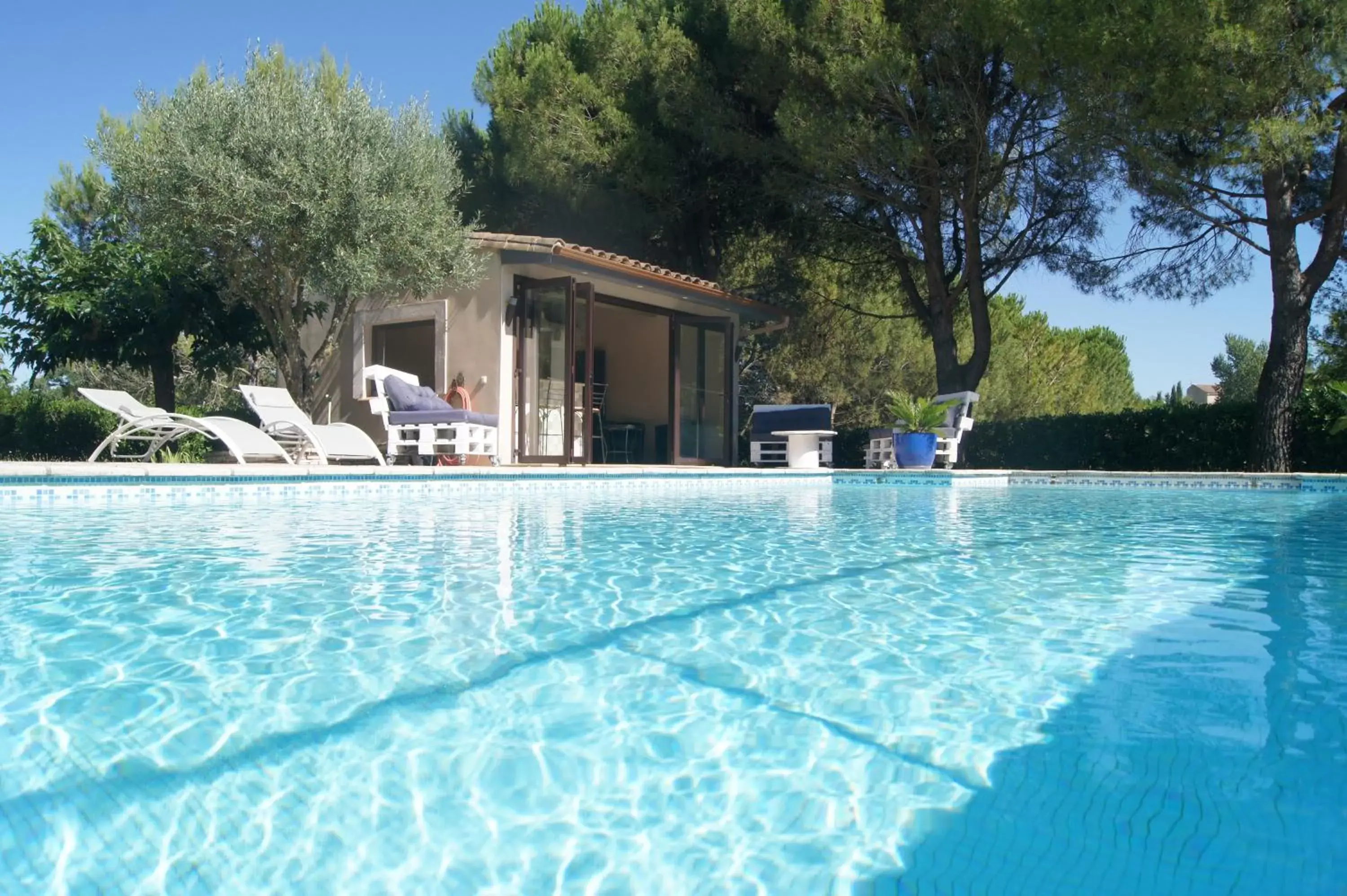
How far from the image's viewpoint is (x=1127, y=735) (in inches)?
70.2

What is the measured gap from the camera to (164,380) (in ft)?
37.7

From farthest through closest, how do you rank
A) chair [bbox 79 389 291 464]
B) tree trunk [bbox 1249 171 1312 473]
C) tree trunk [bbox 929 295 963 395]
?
tree trunk [bbox 929 295 963 395] < tree trunk [bbox 1249 171 1312 473] < chair [bbox 79 389 291 464]

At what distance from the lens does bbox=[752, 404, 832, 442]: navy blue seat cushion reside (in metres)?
13.2

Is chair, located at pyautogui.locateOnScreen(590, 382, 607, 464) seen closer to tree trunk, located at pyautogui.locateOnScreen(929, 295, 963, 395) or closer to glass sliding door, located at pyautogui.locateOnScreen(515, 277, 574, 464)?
glass sliding door, located at pyautogui.locateOnScreen(515, 277, 574, 464)

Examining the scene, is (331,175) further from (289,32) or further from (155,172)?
(289,32)

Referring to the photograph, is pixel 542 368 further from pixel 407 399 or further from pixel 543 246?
pixel 407 399

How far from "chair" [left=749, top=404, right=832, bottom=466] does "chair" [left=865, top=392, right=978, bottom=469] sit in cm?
83

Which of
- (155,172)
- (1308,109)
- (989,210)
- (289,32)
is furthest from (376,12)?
(1308,109)

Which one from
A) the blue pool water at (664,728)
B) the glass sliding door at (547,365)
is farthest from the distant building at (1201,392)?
the blue pool water at (664,728)

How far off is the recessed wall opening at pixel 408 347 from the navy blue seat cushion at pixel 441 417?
132 centimetres

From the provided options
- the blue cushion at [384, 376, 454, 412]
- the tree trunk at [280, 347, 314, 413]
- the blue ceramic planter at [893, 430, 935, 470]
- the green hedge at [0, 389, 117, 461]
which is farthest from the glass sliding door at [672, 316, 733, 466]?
the green hedge at [0, 389, 117, 461]

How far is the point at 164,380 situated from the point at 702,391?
7048 millimetres

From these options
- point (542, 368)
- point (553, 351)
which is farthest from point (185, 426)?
point (553, 351)

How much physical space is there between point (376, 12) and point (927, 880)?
1492 centimetres
